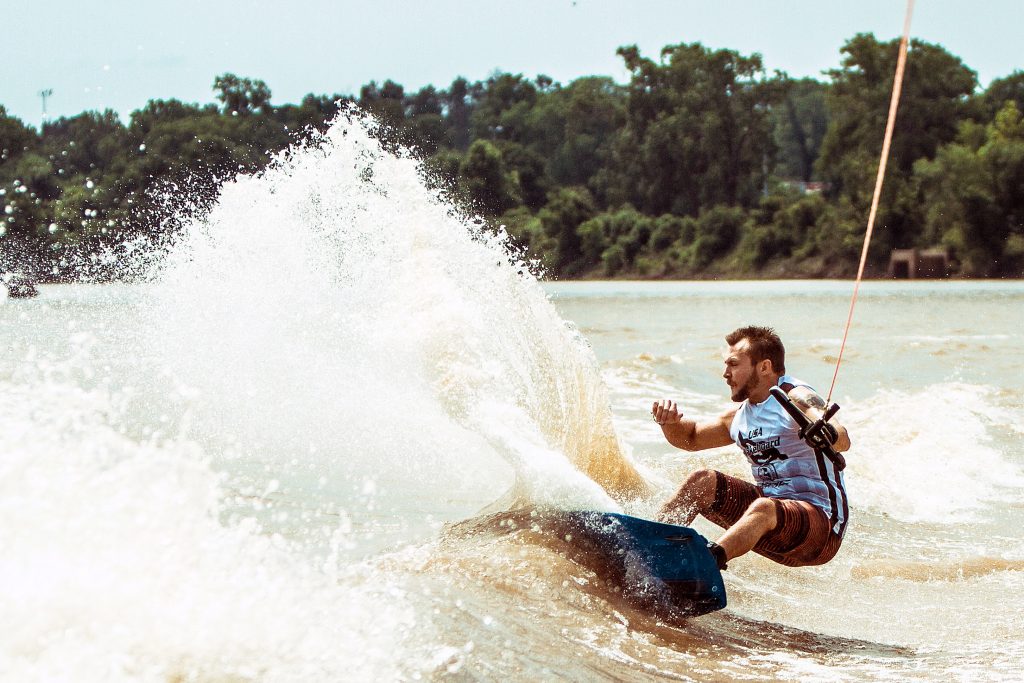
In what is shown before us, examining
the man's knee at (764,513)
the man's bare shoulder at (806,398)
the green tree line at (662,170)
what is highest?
the green tree line at (662,170)

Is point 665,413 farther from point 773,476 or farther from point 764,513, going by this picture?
point 764,513

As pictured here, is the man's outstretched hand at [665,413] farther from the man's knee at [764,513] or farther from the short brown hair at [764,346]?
the man's knee at [764,513]

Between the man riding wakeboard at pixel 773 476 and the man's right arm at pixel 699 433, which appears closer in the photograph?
the man riding wakeboard at pixel 773 476

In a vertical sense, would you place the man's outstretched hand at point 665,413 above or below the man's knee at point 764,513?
above

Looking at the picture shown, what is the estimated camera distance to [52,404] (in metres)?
6.00

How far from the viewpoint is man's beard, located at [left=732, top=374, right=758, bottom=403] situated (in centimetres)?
544

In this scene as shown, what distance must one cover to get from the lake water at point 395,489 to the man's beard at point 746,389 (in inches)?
29.5

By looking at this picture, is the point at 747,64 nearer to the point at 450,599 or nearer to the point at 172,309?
the point at 172,309

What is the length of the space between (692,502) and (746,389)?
58 centimetres

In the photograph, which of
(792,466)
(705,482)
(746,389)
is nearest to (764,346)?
(746,389)

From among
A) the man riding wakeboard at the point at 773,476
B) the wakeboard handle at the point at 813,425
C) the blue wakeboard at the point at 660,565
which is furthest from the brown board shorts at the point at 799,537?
the blue wakeboard at the point at 660,565

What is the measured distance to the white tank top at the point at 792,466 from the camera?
5309 millimetres

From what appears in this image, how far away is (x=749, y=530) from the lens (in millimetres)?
5094

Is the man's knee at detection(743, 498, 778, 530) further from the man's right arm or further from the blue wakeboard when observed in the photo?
the man's right arm
